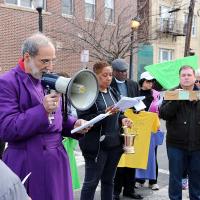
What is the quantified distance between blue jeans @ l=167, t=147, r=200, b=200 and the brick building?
12939mm

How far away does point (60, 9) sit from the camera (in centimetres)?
1908

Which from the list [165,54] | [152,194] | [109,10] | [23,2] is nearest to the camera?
[152,194]

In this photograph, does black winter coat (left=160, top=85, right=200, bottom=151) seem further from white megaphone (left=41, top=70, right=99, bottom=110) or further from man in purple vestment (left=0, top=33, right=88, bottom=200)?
man in purple vestment (left=0, top=33, right=88, bottom=200)

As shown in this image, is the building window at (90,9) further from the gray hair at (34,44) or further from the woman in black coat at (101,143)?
the gray hair at (34,44)

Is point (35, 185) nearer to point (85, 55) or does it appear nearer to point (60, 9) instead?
point (85, 55)

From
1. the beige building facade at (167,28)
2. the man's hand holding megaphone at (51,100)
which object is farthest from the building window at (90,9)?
the man's hand holding megaphone at (51,100)

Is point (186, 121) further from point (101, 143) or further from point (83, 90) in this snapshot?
point (83, 90)

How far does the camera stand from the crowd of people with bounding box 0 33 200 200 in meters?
2.78

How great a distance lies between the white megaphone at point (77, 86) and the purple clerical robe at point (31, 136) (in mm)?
192

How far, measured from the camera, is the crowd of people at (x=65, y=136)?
2.78m

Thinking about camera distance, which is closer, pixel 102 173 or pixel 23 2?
pixel 102 173

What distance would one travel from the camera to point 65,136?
11.0ft

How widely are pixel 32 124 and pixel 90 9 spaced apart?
1835 centimetres

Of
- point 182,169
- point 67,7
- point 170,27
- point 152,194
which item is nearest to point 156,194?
point 152,194
